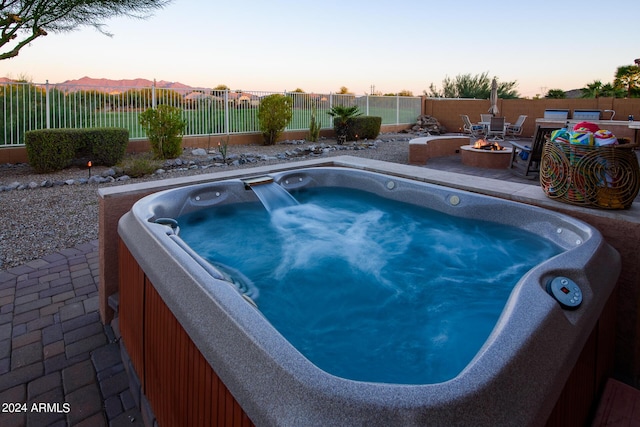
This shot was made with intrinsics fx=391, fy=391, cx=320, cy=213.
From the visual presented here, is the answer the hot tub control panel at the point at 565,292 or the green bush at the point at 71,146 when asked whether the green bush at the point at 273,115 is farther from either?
the hot tub control panel at the point at 565,292

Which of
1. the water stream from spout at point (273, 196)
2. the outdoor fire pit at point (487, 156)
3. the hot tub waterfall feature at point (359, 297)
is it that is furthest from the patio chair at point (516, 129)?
the water stream from spout at point (273, 196)

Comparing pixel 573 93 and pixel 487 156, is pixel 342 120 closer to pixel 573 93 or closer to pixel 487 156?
pixel 487 156

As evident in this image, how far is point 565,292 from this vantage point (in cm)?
150

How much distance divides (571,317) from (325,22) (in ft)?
39.2

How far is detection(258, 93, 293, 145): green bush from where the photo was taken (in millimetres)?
10555

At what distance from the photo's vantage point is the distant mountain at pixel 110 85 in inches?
307

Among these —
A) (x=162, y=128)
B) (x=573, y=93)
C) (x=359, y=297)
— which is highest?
(x=573, y=93)

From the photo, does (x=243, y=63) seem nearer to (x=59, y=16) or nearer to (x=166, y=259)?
(x=59, y=16)

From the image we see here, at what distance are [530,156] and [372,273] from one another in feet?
13.9

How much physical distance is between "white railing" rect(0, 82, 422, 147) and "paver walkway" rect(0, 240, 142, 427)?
19.0 feet

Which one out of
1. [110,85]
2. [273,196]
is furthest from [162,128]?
[273,196]

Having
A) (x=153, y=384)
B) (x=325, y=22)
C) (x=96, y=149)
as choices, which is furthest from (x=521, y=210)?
(x=325, y=22)

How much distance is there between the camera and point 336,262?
2746 millimetres

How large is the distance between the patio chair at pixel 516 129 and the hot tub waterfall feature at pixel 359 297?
9923 millimetres
